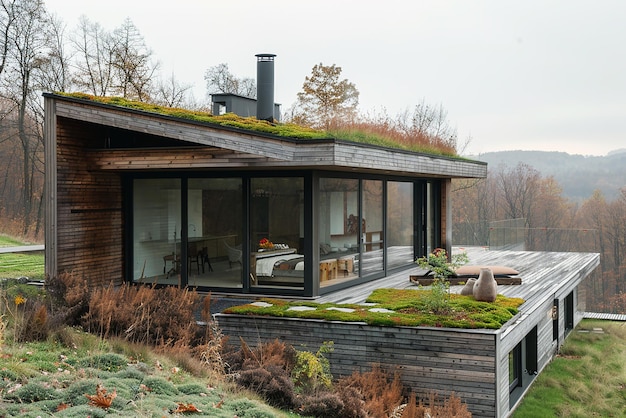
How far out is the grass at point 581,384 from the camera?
9812 millimetres

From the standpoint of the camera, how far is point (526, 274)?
1398 centimetres

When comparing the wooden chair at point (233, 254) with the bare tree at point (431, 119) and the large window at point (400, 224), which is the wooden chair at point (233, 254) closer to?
the large window at point (400, 224)

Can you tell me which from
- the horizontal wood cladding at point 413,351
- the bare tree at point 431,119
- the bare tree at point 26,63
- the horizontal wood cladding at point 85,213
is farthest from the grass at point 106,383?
the bare tree at point 431,119

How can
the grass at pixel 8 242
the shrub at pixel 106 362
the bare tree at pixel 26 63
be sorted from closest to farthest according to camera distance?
1. the shrub at pixel 106 362
2. the grass at pixel 8 242
3. the bare tree at pixel 26 63

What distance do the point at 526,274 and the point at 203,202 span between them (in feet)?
22.7

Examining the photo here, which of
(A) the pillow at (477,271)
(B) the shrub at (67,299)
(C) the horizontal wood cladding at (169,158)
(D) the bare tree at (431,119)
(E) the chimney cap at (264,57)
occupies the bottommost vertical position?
(A) the pillow at (477,271)

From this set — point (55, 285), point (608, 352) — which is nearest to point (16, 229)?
point (55, 285)

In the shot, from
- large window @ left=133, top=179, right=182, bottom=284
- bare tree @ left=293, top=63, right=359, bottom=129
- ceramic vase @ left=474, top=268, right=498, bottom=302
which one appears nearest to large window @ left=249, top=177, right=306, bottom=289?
large window @ left=133, top=179, right=182, bottom=284

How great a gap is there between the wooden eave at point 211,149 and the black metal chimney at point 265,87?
2.59 meters

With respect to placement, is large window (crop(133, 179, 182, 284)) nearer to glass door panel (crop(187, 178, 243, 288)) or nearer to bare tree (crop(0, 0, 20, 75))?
glass door panel (crop(187, 178, 243, 288))

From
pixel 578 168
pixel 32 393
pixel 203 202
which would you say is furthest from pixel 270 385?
pixel 578 168

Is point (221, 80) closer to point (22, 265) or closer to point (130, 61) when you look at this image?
point (130, 61)

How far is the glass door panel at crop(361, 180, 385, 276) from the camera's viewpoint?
12.6 metres

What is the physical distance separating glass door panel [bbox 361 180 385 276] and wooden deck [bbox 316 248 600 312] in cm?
35
